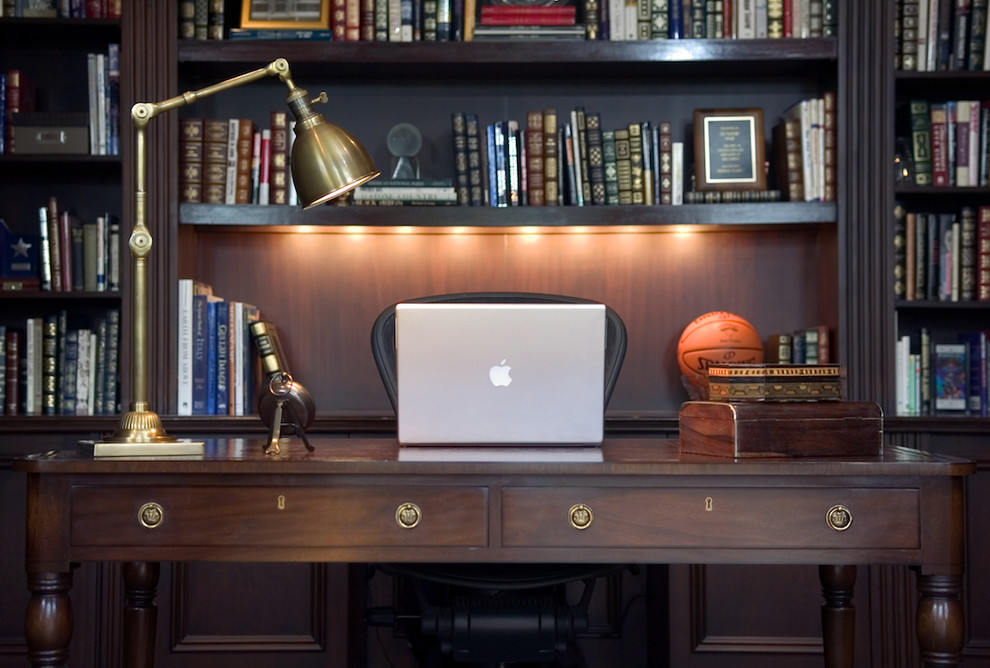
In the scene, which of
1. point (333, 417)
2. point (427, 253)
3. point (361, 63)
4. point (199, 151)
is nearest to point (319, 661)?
point (333, 417)

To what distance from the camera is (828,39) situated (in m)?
3.02

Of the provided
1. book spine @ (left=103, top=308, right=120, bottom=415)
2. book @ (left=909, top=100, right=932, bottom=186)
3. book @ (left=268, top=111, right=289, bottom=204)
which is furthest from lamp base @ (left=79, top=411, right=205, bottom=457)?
book @ (left=909, top=100, right=932, bottom=186)

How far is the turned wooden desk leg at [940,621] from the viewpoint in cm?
166

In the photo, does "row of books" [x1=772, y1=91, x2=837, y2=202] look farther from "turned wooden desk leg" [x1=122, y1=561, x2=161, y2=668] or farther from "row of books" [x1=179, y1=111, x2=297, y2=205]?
"turned wooden desk leg" [x1=122, y1=561, x2=161, y2=668]

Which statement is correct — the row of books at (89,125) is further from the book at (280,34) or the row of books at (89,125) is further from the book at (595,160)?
the book at (595,160)

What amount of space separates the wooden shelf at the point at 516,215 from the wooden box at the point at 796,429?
4.31 feet

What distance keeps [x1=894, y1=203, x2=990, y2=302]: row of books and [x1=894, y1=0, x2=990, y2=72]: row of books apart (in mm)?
411

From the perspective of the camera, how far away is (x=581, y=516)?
1684 mm

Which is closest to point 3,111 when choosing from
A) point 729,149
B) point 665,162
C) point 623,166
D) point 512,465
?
point 623,166

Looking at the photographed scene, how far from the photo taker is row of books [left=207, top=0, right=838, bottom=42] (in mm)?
3053

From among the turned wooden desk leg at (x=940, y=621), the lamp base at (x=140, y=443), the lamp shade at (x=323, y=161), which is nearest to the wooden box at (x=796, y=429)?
the turned wooden desk leg at (x=940, y=621)

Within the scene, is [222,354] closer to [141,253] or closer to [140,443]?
[141,253]

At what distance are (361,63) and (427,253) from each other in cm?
59

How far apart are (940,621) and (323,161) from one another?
1.26m
